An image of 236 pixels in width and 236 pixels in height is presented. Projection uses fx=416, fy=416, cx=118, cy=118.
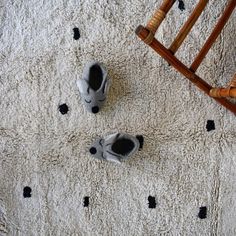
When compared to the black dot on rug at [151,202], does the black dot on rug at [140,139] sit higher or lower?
higher

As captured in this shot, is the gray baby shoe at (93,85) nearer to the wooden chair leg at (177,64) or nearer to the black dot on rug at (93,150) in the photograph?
the black dot on rug at (93,150)

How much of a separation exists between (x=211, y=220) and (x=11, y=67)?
66 cm

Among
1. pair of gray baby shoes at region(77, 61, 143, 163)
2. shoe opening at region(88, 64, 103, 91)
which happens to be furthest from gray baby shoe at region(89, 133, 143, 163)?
A: shoe opening at region(88, 64, 103, 91)

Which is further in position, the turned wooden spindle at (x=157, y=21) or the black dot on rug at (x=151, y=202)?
the black dot on rug at (x=151, y=202)

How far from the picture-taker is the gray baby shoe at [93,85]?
3.35 ft

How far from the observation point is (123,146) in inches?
40.9

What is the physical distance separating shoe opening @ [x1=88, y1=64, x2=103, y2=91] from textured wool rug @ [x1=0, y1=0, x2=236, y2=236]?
1.7 inches

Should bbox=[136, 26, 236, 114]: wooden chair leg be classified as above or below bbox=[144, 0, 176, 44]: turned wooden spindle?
below

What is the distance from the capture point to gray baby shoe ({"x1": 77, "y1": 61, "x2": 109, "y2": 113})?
3.35 ft

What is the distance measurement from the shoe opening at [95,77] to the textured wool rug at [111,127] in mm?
42

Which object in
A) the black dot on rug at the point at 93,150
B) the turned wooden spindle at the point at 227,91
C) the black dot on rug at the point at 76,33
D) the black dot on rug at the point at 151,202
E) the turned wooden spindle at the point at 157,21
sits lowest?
the black dot on rug at the point at 151,202

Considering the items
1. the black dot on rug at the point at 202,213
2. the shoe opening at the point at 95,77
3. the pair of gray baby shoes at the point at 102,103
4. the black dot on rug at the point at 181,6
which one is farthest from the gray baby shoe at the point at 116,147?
the black dot on rug at the point at 181,6

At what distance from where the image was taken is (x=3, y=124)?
1.06m

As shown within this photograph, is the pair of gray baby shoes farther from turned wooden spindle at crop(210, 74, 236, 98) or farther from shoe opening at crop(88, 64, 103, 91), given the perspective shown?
turned wooden spindle at crop(210, 74, 236, 98)
